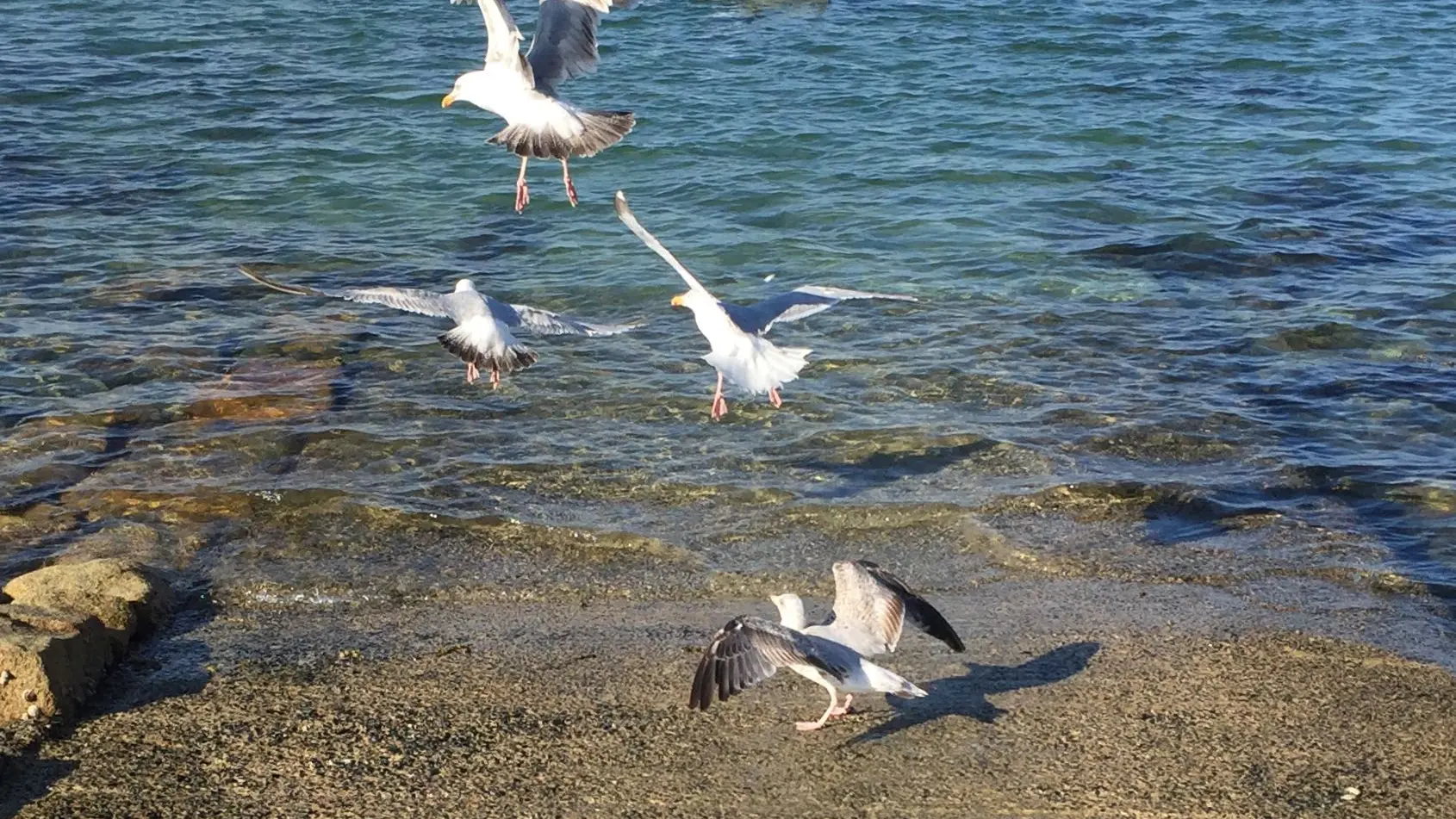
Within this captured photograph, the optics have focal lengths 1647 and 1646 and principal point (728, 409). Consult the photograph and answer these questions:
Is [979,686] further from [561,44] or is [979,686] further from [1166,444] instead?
[561,44]

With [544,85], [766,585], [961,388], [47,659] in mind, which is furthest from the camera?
[961,388]

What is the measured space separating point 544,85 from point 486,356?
4.86 feet

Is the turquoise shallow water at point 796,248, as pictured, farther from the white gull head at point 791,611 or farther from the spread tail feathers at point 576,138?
the white gull head at point 791,611

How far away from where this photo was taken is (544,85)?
8.36m

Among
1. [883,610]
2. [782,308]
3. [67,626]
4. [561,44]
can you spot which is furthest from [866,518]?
[67,626]

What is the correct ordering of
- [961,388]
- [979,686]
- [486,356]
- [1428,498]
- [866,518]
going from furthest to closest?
[961,388], [1428,498], [866,518], [486,356], [979,686]

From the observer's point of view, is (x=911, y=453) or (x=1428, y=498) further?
(x=911, y=453)

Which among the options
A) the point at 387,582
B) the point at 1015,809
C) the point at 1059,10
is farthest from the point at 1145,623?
the point at 1059,10

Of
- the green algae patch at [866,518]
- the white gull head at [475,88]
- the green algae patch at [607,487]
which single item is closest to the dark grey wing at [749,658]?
the green algae patch at [866,518]

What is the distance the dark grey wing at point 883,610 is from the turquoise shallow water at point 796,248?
2.20 m

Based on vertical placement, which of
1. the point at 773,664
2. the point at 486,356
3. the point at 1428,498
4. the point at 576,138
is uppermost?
the point at 576,138

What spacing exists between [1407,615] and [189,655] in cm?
533

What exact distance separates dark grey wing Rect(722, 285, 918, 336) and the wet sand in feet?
4.96

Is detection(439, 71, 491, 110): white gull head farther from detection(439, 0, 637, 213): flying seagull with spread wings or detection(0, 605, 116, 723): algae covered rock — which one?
detection(0, 605, 116, 723): algae covered rock
